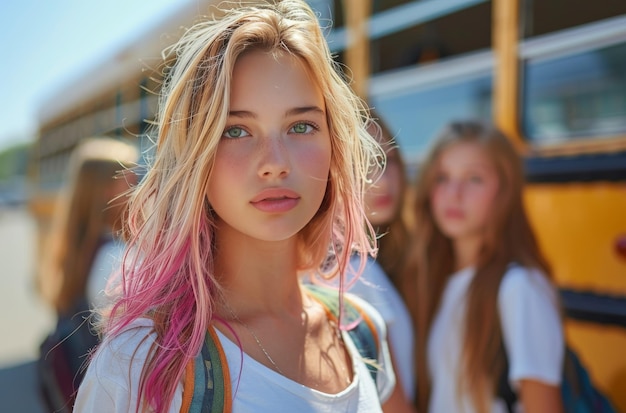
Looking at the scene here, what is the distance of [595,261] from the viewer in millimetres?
2055

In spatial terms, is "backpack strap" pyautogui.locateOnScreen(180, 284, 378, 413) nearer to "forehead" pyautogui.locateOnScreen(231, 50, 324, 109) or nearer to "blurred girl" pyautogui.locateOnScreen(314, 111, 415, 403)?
"forehead" pyautogui.locateOnScreen(231, 50, 324, 109)

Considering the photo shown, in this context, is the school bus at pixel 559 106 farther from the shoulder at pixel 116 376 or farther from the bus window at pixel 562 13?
the shoulder at pixel 116 376

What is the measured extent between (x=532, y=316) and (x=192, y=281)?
925 mm

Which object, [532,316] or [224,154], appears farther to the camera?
[532,316]

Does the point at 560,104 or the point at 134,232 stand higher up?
the point at 560,104

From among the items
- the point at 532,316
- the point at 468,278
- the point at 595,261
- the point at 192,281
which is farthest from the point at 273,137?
the point at 595,261

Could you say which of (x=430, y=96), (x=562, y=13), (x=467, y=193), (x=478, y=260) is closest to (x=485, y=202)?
(x=467, y=193)

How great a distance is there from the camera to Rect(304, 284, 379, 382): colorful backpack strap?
1.10m

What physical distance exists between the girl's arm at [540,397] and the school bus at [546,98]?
61 centimetres

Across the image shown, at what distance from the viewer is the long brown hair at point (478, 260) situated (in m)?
1.62

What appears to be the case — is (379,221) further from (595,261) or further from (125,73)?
(125,73)

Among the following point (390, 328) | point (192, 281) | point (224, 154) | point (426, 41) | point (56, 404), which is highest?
point (426, 41)

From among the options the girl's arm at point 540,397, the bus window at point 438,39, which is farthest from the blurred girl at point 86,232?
the girl's arm at point 540,397

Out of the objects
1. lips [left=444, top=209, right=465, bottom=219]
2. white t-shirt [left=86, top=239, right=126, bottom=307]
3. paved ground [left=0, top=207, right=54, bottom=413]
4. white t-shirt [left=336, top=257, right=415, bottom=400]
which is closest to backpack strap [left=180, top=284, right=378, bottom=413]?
white t-shirt [left=336, top=257, right=415, bottom=400]
